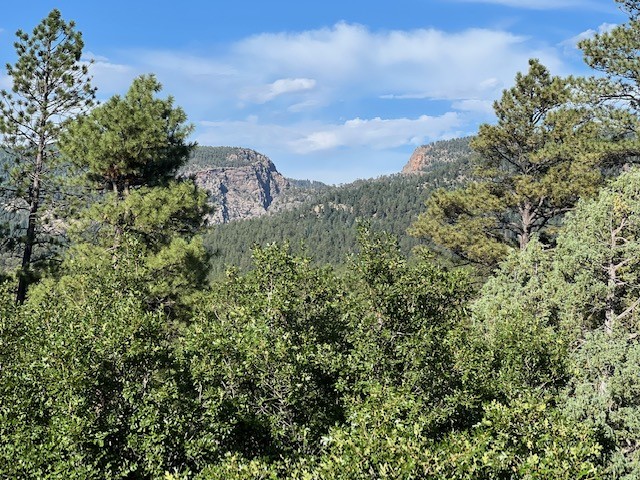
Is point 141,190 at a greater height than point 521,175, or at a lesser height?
lesser

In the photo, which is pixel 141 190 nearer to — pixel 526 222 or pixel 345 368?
pixel 345 368

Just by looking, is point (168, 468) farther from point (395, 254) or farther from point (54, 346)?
point (395, 254)

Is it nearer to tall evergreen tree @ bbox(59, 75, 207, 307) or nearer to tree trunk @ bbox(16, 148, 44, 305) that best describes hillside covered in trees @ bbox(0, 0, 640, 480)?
tall evergreen tree @ bbox(59, 75, 207, 307)

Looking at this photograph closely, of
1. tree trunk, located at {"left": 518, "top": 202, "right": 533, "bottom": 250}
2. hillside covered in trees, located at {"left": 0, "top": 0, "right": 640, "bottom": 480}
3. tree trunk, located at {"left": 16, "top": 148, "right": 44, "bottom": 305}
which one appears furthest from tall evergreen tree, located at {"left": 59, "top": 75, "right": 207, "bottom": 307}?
tree trunk, located at {"left": 518, "top": 202, "right": 533, "bottom": 250}

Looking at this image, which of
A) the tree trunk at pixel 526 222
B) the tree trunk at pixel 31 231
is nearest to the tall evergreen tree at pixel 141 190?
the tree trunk at pixel 31 231

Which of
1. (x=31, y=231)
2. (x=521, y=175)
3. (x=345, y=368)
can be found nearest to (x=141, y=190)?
(x=31, y=231)

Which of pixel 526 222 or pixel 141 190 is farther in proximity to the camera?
pixel 526 222

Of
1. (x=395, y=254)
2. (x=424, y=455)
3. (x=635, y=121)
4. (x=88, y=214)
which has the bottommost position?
(x=424, y=455)

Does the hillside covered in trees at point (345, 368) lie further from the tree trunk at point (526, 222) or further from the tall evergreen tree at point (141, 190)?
the tree trunk at point (526, 222)

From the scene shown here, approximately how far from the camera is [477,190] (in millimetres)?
30359

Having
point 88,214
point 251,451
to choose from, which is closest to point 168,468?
point 251,451

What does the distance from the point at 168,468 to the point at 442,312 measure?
6808 mm

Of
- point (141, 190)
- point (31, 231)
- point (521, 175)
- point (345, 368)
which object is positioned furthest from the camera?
point (521, 175)

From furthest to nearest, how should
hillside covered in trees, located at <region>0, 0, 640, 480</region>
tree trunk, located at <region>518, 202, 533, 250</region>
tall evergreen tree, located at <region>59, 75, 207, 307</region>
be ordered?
tree trunk, located at <region>518, 202, 533, 250</region> < tall evergreen tree, located at <region>59, 75, 207, 307</region> < hillside covered in trees, located at <region>0, 0, 640, 480</region>
